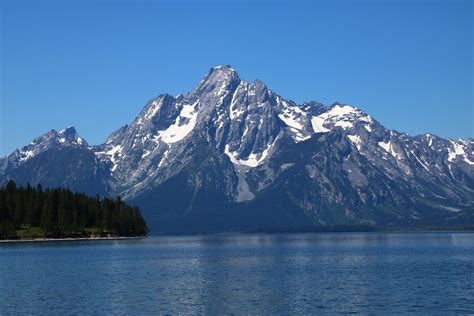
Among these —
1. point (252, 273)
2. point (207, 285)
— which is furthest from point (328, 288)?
point (252, 273)

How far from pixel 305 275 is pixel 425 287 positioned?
1038 inches

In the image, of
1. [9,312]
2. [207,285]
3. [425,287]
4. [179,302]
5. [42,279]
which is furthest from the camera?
[42,279]

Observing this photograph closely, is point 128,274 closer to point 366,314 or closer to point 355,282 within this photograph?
point 355,282

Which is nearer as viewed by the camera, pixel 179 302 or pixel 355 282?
pixel 179 302

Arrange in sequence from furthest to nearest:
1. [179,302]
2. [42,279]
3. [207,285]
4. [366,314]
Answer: [42,279] < [207,285] < [179,302] < [366,314]

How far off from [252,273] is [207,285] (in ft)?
68.5

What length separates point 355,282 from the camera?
11131cm

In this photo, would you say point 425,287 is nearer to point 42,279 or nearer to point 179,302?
point 179,302

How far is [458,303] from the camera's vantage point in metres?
85.8

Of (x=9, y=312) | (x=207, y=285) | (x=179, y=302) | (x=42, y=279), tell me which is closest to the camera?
(x=9, y=312)

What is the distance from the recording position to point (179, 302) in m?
90.8

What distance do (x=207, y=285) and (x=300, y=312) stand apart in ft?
99.7

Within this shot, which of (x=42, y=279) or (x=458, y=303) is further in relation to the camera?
(x=42, y=279)

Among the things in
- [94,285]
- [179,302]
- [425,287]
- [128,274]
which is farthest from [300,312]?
[128,274]
